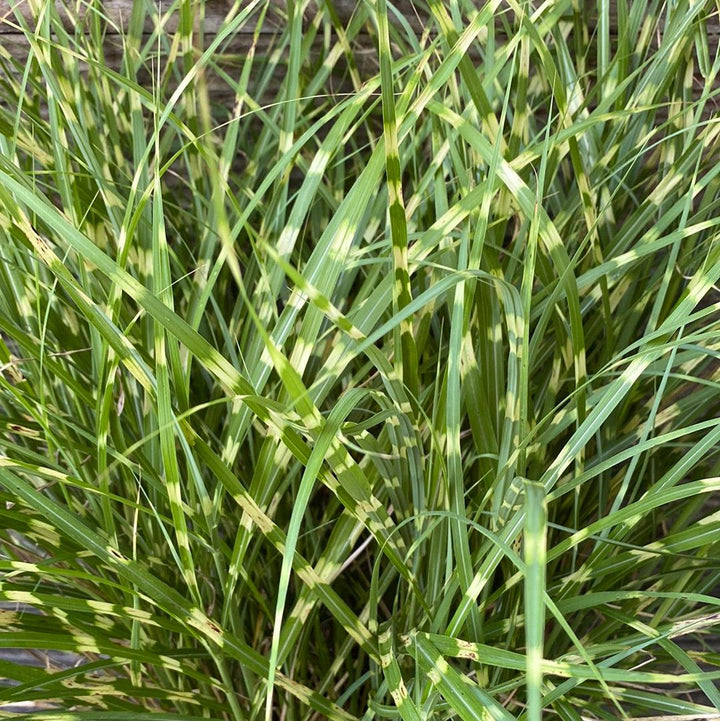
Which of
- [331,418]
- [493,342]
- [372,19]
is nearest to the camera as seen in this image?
[331,418]

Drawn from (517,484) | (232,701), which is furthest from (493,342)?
(232,701)

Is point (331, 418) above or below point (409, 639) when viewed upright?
above

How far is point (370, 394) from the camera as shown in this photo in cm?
29

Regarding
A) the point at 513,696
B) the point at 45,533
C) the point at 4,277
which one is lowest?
the point at 513,696

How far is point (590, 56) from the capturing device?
0.51 metres

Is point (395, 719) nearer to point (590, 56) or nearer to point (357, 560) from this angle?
point (357, 560)

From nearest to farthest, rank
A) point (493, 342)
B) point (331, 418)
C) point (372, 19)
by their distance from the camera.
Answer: point (331, 418), point (493, 342), point (372, 19)

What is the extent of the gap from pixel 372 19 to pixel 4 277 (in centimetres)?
29

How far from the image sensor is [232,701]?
321 mm

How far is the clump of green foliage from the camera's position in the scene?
0.84 feet

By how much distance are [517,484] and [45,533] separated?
0.22 metres

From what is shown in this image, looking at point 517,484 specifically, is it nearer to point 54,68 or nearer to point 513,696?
point 513,696

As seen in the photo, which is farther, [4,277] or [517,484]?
[4,277]

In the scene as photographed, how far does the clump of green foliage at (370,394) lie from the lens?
0.26m
